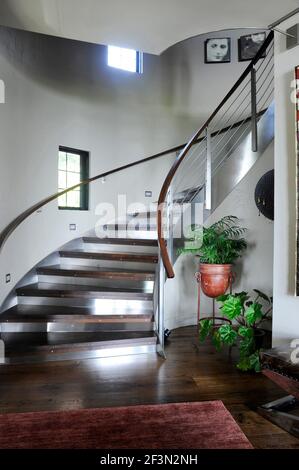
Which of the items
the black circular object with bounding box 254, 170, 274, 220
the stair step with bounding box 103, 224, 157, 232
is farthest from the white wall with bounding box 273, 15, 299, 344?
the stair step with bounding box 103, 224, 157, 232

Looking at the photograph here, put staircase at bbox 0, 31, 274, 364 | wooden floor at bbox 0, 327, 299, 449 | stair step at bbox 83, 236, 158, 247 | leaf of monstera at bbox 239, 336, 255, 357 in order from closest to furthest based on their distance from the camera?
1. wooden floor at bbox 0, 327, 299, 449
2. leaf of monstera at bbox 239, 336, 255, 357
3. staircase at bbox 0, 31, 274, 364
4. stair step at bbox 83, 236, 158, 247

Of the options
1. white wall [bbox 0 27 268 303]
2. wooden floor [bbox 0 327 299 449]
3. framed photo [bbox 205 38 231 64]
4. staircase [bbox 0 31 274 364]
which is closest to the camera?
wooden floor [bbox 0 327 299 449]

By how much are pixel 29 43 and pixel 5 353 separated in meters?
3.60

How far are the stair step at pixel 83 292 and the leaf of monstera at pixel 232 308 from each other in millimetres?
884

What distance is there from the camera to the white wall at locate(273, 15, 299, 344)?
2316 mm

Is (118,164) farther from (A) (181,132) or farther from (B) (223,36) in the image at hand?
(B) (223,36)

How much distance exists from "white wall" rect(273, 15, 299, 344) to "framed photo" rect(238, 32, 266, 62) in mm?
3330

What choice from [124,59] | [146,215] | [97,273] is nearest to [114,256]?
[97,273]

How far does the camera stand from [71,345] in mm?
2928

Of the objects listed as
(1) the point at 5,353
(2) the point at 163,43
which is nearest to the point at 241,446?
(1) the point at 5,353

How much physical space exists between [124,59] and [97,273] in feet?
12.2

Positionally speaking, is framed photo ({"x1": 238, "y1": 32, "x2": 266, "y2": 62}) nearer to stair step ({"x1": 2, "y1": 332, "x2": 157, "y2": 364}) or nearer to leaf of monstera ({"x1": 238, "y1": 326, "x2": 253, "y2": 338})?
leaf of monstera ({"x1": 238, "y1": 326, "x2": 253, "y2": 338})

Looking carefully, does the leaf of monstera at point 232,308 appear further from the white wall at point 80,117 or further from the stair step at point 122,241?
the white wall at point 80,117

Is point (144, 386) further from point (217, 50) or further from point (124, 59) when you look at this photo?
point (217, 50)
